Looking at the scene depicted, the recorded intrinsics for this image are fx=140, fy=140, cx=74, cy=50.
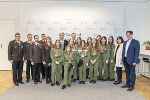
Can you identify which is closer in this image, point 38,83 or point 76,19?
point 38,83

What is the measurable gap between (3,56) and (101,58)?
4.21 meters

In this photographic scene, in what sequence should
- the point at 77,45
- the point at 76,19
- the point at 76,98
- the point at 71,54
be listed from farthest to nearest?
1. the point at 76,19
2. the point at 77,45
3. the point at 71,54
4. the point at 76,98

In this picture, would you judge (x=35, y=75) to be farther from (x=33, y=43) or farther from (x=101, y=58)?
(x=101, y=58)

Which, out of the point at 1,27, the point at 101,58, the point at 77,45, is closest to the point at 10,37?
the point at 1,27

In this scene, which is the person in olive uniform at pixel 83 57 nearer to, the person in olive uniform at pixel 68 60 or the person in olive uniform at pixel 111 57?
the person in olive uniform at pixel 68 60

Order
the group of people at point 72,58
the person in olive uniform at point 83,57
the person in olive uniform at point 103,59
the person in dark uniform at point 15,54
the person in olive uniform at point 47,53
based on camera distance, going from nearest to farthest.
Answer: the group of people at point 72,58, the person in dark uniform at point 15,54, the person in olive uniform at point 47,53, the person in olive uniform at point 83,57, the person in olive uniform at point 103,59

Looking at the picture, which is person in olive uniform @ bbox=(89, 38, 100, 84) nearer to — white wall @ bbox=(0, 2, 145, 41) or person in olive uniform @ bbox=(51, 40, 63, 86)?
person in olive uniform @ bbox=(51, 40, 63, 86)

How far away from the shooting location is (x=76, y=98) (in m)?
3.06

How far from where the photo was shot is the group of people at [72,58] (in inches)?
149

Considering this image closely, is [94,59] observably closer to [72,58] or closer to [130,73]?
[72,58]

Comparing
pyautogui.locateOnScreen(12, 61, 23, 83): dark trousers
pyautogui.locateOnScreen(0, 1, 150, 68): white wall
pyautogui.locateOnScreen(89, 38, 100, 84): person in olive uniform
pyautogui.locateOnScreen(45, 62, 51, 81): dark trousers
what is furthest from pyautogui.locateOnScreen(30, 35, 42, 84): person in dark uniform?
pyautogui.locateOnScreen(0, 1, 150, 68): white wall

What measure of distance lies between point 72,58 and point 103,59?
1.12 m

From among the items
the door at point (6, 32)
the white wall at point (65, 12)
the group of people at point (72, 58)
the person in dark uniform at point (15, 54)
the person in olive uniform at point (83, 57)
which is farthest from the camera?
the door at point (6, 32)

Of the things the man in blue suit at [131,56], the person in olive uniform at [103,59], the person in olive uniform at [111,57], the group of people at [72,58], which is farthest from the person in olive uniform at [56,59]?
the man in blue suit at [131,56]
